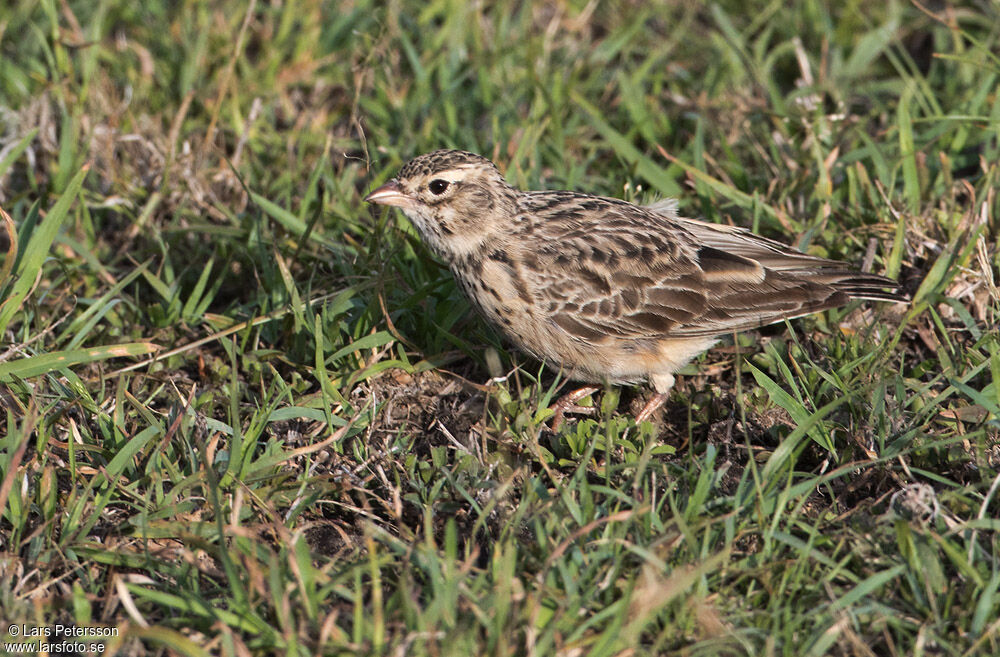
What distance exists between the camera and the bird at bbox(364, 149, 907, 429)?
5.14 metres

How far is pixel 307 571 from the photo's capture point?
12.8 feet

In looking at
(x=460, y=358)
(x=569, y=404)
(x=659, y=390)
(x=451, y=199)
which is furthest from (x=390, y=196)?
(x=659, y=390)

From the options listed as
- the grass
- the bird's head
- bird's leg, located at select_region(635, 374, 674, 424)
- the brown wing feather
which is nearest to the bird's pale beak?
the bird's head

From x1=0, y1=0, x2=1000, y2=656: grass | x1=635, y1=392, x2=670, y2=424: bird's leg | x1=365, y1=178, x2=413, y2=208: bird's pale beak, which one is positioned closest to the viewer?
x1=0, y1=0, x2=1000, y2=656: grass

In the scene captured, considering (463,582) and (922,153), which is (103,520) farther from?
(922,153)

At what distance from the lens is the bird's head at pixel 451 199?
202 inches

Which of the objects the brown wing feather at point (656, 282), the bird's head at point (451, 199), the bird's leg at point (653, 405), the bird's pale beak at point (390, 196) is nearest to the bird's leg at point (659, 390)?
the bird's leg at point (653, 405)

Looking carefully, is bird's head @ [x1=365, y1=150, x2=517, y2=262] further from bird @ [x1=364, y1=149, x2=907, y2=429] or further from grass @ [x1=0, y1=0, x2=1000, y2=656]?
grass @ [x1=0, y1=0, x2=1000, y2=656]

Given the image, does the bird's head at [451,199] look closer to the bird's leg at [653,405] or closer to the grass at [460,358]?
the grass at [460,358]

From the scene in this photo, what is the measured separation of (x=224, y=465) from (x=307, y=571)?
0.90 metres

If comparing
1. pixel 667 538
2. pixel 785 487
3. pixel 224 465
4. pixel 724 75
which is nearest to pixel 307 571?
pixel 224 465

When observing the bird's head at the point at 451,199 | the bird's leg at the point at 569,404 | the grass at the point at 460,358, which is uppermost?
the bird's head at the point at 451,199

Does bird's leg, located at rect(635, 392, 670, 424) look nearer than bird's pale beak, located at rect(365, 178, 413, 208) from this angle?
No

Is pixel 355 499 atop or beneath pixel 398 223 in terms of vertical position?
beneath
